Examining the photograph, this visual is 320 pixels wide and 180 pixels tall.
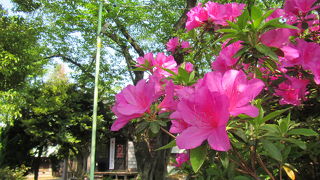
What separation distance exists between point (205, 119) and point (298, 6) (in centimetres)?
80

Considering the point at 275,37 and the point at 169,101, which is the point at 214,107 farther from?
the point at 275,37

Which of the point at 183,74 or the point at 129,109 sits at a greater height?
the point at 183,74

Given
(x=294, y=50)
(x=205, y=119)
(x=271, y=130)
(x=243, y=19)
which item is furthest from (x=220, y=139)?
(x=294, y=50)

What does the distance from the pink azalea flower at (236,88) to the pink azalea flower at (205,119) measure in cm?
5

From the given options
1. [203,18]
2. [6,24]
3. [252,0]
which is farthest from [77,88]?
[203,18]

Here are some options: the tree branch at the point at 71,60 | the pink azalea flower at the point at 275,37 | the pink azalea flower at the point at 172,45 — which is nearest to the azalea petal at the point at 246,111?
the pink azalea flower at the point at 275,37

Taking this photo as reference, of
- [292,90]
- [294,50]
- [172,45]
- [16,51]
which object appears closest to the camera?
[294,50]

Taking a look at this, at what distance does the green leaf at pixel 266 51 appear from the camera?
83cm

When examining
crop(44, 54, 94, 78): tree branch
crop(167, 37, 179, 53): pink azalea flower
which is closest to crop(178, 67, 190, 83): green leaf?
crop(167, 37, 179, 53): pink azalea flower

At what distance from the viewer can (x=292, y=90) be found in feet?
3.61

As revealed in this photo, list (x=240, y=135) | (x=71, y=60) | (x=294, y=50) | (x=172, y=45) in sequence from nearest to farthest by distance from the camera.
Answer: (x=240, y=135)
(x=294, y=50)
(x=172, y=45)
(x=71, y=60)

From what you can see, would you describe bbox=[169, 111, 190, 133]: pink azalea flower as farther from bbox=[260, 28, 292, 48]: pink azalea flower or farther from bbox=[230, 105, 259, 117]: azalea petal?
bbox=[260, 28, 292, 48]: pink azalea flower

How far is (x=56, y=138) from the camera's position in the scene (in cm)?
1018

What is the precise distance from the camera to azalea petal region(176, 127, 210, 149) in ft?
1.97
